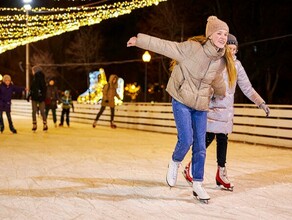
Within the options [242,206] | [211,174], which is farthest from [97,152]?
[242,206]

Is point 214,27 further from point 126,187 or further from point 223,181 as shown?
point 126,187

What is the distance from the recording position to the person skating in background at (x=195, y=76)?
3957 millimetres

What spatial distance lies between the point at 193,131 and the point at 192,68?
60cm

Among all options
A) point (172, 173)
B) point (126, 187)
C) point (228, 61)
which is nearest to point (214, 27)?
point (228, 61)

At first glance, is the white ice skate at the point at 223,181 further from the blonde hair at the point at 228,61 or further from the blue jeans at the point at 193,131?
the blonde hair at the point at 228,61

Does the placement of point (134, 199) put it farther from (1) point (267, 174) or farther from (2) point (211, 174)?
(1) point (267, 174)

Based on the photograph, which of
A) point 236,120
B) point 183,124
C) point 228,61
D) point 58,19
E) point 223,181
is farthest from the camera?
point 58,19

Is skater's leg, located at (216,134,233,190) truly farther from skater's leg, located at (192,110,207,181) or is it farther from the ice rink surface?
skater's leg, located at (192,110,207,181)

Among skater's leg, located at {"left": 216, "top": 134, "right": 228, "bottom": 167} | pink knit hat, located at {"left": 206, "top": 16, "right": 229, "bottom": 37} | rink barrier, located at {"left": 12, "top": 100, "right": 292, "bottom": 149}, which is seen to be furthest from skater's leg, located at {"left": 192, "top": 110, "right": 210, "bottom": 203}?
rink barrier, located at {"left": 12, "top": 100, "right": 292, "bottom": 149}

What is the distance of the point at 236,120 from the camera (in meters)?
10.2

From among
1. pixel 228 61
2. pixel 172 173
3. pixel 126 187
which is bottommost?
pixel 126 187

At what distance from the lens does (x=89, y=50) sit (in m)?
38.7

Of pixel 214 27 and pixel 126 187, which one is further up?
pixel 214 27

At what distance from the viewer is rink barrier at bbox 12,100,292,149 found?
903 centimetres
